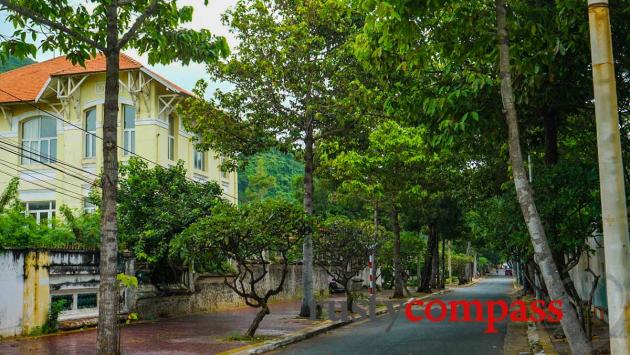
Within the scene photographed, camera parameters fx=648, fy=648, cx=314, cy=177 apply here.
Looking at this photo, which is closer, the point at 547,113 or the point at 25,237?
the point at 547,113

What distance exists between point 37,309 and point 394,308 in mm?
15592

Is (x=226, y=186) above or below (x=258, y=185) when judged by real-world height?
below

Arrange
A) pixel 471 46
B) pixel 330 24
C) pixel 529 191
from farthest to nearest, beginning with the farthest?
1. pixel 330 24
2. pixel 471 46
3. pixel 529 191

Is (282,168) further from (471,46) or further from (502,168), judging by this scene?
(471,46)

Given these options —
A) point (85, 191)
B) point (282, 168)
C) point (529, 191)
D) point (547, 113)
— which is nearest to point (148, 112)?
point (85, 191)

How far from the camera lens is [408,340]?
589 inches

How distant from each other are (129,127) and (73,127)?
2.70m

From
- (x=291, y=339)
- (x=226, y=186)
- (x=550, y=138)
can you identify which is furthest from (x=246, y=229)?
(x=226, y=186)

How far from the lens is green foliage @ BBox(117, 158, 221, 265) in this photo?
71.2 ft

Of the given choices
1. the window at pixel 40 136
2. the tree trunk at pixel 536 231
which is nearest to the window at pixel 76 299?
the tree trunk at pixel 536 231

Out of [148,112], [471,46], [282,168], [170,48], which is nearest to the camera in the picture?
[471,46]

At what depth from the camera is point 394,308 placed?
27578 millimetres

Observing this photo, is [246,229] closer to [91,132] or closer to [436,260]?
[91,132]

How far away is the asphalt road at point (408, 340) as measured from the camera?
13.2 meters
